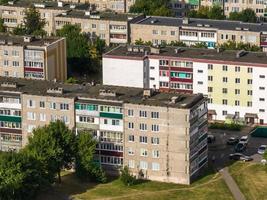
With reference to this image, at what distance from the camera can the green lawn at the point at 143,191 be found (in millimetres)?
133375

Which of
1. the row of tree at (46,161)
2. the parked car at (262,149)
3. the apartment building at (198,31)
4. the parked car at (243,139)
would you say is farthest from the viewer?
the apartment building at (198,31)

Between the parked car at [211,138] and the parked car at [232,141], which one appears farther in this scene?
the parked car at [211,138]

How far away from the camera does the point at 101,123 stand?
463ft

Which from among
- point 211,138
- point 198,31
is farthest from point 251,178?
point 198,31

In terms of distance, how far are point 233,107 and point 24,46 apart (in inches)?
1365

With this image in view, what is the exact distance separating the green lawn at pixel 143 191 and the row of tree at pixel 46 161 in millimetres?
1654

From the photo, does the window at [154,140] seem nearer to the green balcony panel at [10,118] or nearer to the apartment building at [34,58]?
the green balcony panel at [10,118]

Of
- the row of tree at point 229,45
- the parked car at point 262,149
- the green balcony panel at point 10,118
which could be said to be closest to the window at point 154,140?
the parked car at point 262,149

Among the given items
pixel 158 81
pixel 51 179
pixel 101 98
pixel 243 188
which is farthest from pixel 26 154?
pixel 158 81

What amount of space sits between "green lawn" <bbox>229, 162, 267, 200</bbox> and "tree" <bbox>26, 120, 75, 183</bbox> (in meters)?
21.8

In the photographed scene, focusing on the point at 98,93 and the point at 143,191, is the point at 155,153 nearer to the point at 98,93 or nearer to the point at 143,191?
the point at 143,191

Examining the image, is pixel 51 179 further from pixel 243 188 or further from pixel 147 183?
pixel 243 188

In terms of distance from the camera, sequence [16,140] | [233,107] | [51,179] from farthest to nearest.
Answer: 1. [233,107]
2. [16,140]
3. [51,179]

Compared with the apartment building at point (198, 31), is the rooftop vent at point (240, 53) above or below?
below
